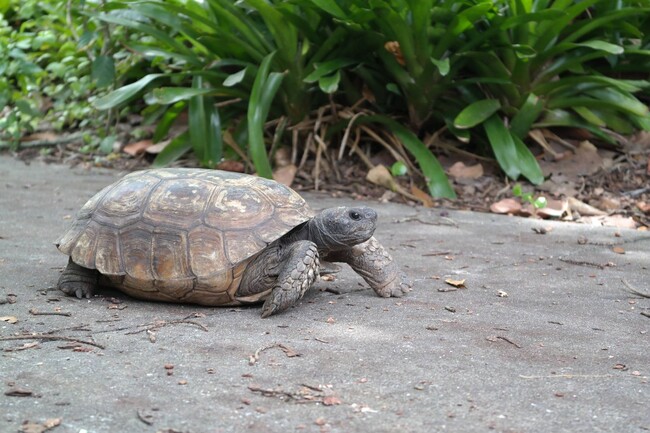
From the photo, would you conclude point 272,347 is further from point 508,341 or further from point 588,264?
point 588,264

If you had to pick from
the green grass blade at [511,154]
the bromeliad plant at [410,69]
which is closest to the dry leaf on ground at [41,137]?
the bromeliad plant at [410,69]

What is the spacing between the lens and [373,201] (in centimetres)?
629

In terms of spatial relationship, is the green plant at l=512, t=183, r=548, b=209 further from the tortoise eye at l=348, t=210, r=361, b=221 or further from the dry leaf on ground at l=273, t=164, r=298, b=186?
the tortoise eye at l=348, t=210, r=361, b=221

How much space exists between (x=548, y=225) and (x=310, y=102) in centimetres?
234

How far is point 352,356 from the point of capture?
2.70 metres

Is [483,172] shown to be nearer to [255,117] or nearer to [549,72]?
[549,72]

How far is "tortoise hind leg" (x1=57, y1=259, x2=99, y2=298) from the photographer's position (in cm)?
349

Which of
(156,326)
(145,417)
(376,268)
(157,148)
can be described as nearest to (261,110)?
(157,148)

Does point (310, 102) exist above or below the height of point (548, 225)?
above

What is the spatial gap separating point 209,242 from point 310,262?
1.35 ft

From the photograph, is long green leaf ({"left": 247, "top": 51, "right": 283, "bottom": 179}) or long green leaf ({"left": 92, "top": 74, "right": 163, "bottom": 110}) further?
long green leaf ({"left": 92, "top": 74, "right": 163, "bottom": 110})

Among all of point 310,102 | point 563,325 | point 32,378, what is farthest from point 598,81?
point 32,378

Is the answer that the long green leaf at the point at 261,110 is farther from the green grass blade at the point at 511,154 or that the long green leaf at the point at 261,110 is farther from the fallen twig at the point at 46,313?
the fallen twig at the point at 46,313

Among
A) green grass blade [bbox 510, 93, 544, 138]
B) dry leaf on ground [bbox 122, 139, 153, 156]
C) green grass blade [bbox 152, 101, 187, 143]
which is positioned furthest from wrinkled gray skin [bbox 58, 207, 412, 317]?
dry leaf on ground [bbox 122, 139, 153, 156]
